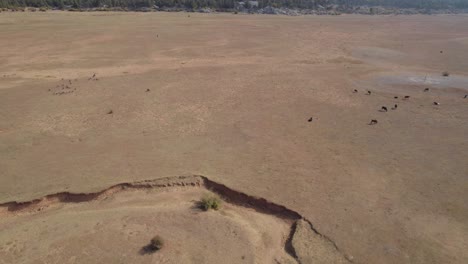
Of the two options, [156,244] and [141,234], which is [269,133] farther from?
[156,244]

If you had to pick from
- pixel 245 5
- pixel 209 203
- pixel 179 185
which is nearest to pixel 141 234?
pixel 209 203

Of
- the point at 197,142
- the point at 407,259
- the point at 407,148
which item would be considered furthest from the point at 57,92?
the point at 407,259

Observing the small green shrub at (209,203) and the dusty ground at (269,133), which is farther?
the dusty ground at (269,133)

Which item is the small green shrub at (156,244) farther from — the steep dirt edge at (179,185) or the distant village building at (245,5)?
the distant village building at (245,5)

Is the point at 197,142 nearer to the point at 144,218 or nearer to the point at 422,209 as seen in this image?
the point at 144,218

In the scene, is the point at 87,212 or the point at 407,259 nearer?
the point at 407,259

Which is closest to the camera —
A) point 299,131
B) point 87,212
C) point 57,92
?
point 87,212

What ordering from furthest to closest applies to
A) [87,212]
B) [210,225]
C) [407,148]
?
[407,148] → [87,212] → [210,225]

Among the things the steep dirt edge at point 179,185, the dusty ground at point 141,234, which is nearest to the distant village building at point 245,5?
the steep dirt edge at point 179,185

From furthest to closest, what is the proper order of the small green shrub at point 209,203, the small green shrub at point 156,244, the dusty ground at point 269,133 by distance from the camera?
the dusty ground at point 269,133
the small green shrub at point 209,203
the small green shrub at point 156,244
